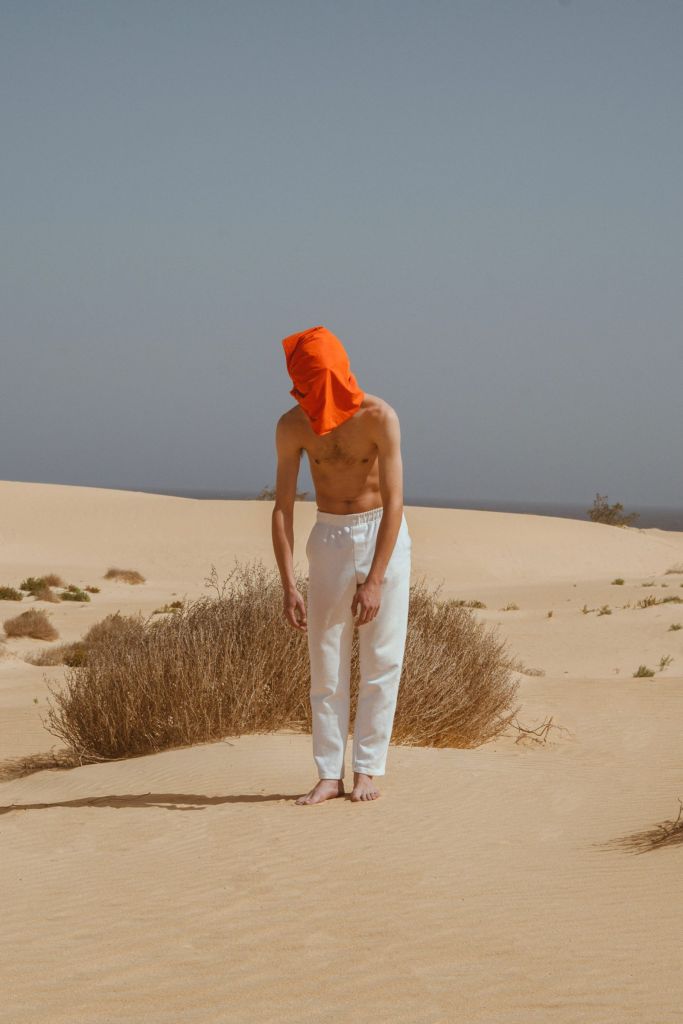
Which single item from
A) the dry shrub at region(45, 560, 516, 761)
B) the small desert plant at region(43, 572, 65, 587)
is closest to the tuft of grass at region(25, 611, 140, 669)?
the dry shrub at region(45, 560, 516, 761)

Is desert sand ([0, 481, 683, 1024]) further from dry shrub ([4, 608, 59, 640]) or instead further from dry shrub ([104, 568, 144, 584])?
dry shrub ([104, 568, 144, 584])

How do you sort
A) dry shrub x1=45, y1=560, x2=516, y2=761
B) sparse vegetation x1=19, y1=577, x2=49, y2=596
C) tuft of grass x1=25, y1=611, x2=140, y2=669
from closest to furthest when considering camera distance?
dry shrub x1=45, y1=560, x2=516, y2=761 < tuft of grass x1=25, y1=611, x2=140, y2=669 < sparse vegetation x1=19, y1=577, x2=49, y2=596

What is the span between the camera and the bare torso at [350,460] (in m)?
4.95

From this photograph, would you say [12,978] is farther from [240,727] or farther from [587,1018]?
[240,727]

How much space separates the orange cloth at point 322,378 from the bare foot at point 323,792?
1.74m

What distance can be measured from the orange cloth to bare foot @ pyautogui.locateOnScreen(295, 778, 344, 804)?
1744 millimetres

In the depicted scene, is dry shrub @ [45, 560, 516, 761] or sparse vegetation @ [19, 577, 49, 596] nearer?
dry shrub @ [45, 560, 516, 761]

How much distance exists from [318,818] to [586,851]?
1.24 metres

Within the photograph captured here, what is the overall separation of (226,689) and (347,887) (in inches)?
119

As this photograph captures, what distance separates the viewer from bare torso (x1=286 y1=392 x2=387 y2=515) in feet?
16.3

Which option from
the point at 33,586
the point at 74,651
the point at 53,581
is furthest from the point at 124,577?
the point at 74,651

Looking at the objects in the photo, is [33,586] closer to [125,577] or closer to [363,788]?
[125,577]

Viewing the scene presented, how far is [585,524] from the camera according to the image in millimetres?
48656

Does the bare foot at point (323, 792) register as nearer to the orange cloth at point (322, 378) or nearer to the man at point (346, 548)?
the man at point (346, 548)
